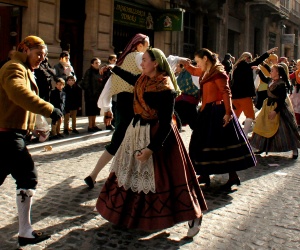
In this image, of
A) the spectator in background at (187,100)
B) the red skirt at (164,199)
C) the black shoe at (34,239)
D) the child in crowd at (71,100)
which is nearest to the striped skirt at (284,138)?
the spectator in background at (187,100)

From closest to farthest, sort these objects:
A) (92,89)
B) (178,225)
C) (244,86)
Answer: (178,225) < (244,86) < (92,89)

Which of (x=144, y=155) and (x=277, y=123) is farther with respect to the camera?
(x=277, y=123)

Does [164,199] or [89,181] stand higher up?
[164,199]

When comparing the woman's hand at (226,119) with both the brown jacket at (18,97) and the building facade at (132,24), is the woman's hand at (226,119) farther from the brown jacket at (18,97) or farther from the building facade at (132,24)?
the building facade at (132,24)

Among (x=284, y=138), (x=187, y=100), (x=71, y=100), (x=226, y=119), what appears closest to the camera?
(x=226, y=119)

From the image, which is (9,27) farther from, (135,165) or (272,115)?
(135,165)

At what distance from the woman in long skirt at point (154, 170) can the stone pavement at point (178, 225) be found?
0.65 feet

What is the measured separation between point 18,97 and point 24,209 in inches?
37.1

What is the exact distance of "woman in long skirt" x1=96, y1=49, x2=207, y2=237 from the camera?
12.5 feet

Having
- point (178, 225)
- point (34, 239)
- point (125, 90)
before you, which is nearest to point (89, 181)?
point (125, 90)

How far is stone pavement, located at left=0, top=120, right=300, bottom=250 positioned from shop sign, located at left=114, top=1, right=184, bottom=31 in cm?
945

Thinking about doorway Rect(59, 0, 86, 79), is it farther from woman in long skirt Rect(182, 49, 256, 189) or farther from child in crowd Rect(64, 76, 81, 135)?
woman in long skirt Rect(182, 49, 256, 189)

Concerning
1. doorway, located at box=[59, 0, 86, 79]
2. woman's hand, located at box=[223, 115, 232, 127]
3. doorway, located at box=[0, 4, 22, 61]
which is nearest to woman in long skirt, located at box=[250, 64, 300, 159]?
woman's hand, located at box=[223, 115, 232, 127]

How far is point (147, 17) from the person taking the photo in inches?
661
